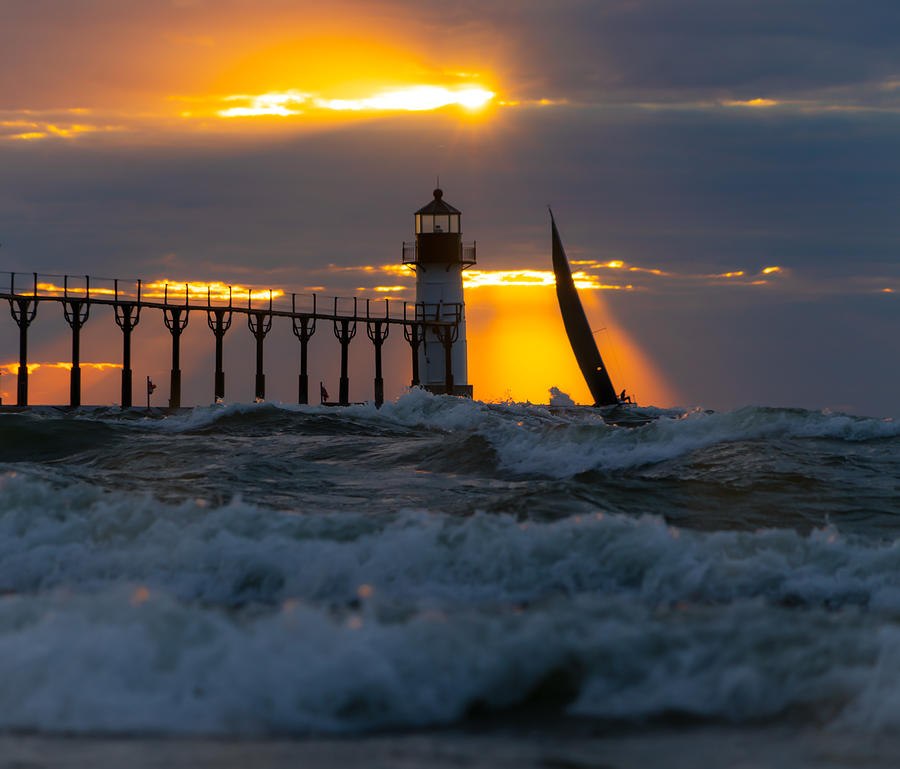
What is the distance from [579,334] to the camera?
41.1m

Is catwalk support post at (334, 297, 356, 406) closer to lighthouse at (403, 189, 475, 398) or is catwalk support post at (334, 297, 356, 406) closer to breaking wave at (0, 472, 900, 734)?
lighthouse at (403, 189, 475, 398)

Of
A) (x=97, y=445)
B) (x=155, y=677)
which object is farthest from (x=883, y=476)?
(x=97, y=445)

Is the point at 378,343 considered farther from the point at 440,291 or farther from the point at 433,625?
the point at 433,625

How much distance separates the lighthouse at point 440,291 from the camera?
1841 inches

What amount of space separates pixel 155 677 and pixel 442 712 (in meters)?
1.33

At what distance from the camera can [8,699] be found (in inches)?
181

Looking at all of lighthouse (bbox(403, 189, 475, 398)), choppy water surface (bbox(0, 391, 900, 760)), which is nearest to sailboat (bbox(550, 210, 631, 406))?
lighthouse (bbox(403, 189, 475, 398))

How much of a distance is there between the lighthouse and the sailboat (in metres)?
7.17

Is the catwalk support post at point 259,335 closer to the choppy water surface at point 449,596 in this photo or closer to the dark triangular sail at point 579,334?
the dark triangular sail at point 579,334

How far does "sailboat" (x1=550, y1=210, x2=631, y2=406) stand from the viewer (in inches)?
1583

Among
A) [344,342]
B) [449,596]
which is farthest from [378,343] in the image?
[449,596]

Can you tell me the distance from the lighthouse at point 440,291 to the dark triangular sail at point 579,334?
7170mm

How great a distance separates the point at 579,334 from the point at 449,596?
34.9 meters

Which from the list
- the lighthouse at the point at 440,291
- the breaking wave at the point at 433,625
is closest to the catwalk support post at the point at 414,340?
the lighthouse at the point at 440,291
